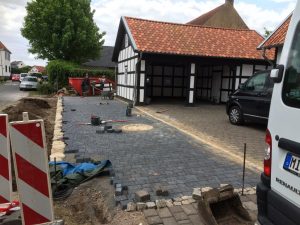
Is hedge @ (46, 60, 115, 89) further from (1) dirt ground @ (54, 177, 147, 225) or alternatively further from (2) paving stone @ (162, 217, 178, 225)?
(2) paving stone @ (162, 217, 178, 225)

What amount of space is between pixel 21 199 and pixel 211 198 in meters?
2.11

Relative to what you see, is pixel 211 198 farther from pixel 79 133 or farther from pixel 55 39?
pixel 55 39

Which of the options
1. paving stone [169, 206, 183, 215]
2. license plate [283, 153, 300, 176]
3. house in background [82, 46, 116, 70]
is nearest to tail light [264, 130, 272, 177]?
license plate [283, 153, 300, 176]

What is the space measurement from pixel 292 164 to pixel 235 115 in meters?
8.29

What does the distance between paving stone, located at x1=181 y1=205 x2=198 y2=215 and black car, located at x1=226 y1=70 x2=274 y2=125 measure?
592 centimetres

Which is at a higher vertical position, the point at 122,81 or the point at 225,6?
the point at 225,6

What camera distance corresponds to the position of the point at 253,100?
962 centimetres

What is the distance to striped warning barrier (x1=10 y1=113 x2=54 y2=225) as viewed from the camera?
3062 millimetres

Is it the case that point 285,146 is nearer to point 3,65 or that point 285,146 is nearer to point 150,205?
point 150,205

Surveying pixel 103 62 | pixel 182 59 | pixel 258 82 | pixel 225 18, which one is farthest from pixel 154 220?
pixel 103 62

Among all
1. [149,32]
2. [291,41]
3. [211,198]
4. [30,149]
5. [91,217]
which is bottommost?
[91,217]

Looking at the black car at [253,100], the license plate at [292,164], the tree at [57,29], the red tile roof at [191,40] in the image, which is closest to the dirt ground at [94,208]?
the license plate at [292,164]

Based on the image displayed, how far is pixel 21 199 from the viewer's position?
10.3 ft

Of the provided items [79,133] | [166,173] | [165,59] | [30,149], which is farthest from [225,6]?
[30,149]
